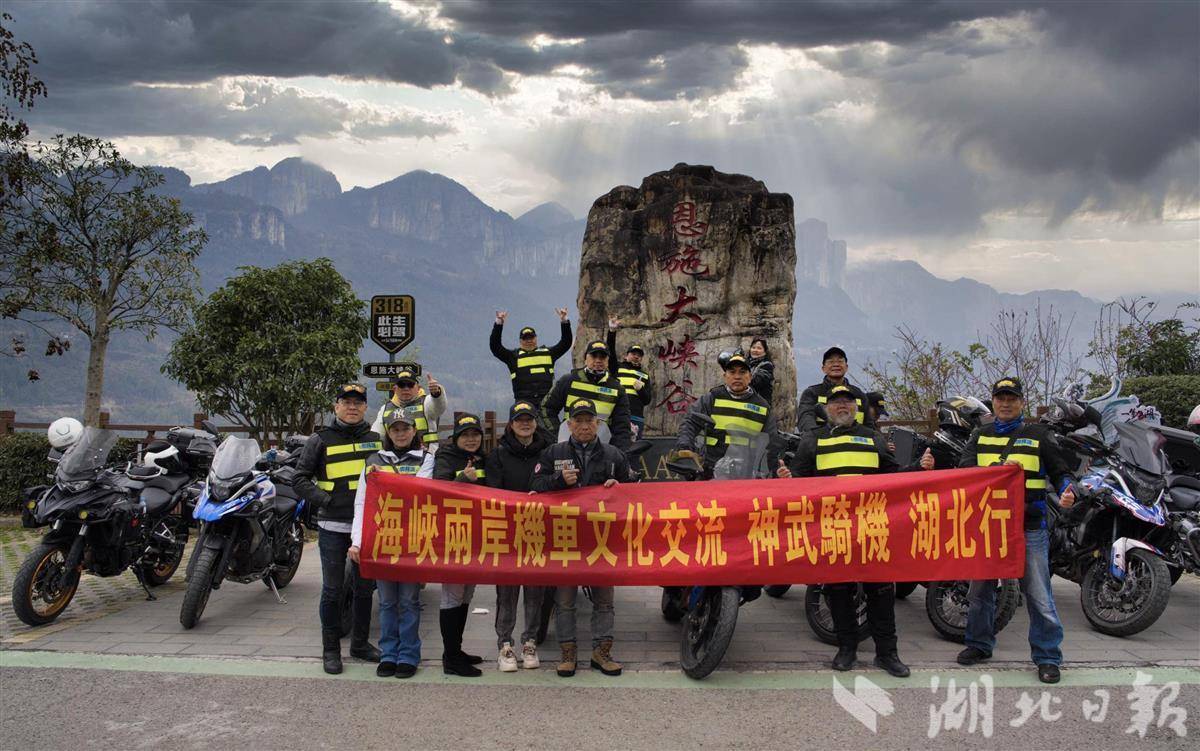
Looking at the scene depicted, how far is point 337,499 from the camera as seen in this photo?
5.74 meters

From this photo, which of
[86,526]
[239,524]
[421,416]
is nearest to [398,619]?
[239,524]

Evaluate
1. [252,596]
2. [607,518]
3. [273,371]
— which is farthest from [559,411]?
[273,371]

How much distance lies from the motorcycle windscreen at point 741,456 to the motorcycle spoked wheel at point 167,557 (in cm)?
469

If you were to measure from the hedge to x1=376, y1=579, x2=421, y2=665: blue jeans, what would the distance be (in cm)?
884

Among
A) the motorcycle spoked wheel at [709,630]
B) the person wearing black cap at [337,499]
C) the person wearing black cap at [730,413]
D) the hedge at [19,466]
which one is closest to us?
the motorcycle spoked wheel at [709,630]

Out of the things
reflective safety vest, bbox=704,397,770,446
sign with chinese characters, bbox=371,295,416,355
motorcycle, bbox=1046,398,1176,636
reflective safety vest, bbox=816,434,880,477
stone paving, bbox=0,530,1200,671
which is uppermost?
sign with chinese characters, bbox=371,295,416,355

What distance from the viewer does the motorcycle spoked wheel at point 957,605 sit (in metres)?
5.89

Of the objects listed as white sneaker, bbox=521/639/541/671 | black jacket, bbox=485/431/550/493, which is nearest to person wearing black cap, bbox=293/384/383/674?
black jacket, bbox=485/431/550/493

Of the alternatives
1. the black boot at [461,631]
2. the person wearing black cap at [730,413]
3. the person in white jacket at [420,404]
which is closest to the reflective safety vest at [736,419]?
the person wearing black cap at [730,413]

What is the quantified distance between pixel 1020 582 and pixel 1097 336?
14315mm

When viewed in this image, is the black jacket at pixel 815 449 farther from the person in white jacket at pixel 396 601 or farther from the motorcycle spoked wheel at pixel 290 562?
the motorcycle spoked wheel at pixel 290 562

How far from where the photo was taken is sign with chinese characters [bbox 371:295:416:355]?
1099 centimetres

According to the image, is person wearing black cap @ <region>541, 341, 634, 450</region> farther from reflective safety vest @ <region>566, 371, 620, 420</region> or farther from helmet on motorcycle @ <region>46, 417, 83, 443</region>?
helmet on motorcycle @ <region>46, 417, 83, 443</region>

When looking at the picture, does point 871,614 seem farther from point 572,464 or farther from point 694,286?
point 694,286
